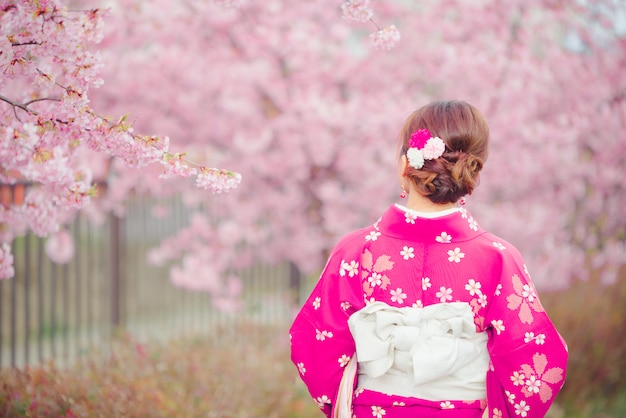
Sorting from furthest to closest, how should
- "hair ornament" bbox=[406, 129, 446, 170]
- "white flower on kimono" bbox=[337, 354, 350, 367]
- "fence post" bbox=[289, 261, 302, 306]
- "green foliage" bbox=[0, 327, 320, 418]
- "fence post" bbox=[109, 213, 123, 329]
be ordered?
"fence post" bbox=[289, 261, 302, 306], "fence post" bbox=[109, 213, 123, 329], "green foliage" bbox=[0, 327, 320, 418], "white flower on kimono" bbox=[337, 354, 350, 367], "hair ornament" bbox=[406, 129, 446, 170]

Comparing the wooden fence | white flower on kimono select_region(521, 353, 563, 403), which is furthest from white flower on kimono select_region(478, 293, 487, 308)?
the wooden fence

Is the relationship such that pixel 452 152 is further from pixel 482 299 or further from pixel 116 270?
pixel 116 270

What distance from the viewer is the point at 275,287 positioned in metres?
7.70

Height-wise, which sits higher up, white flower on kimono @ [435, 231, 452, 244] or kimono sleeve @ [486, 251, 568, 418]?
white flower on kimono @ [435, 231, 452, 244]

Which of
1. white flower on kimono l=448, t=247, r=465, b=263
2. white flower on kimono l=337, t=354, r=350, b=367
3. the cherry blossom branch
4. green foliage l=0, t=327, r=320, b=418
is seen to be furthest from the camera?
green foliage l=0, t=327, r=320, b=418

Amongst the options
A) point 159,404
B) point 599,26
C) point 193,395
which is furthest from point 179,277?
point 599,26

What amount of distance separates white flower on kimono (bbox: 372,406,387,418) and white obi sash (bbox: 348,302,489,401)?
0.06 m

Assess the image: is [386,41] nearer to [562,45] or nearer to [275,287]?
[562,45]

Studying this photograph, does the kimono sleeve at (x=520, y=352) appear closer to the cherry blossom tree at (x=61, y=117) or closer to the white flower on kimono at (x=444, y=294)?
the white flower on kimono at (x=444, y=294)

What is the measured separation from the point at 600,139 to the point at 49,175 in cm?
515

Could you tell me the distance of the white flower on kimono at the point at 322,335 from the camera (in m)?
2.24

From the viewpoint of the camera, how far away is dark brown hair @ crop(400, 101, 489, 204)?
2.10m

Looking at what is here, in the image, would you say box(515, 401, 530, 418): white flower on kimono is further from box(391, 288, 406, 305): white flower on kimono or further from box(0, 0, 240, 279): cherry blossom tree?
box(0, 0, 240, 279): cherry blossom tree

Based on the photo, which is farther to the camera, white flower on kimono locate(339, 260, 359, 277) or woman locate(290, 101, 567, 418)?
white flower on kimono locate(339, 260, 359, 277)
